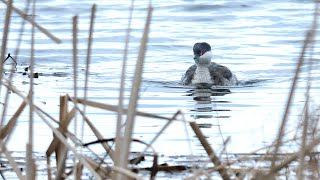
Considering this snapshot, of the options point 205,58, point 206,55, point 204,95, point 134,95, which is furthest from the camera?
point 205,58

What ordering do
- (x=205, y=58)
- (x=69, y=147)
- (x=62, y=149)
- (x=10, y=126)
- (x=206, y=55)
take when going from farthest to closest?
(x=205, y=58), (x=206, y=55), (x=10, y=126), (x=62, y=149), (x=69, y=147)

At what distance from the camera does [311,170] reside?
475cm

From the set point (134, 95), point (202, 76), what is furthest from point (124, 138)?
point (202, 76)

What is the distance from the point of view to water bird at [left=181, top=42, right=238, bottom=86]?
12.5 meters

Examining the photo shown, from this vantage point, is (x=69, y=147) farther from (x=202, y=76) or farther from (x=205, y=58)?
(x=205, y=58)

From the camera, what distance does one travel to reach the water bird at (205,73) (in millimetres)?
12547

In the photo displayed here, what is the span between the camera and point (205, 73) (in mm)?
13094

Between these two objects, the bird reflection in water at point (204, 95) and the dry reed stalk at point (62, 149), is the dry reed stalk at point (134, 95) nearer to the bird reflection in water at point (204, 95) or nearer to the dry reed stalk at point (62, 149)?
the dry reed stalk at point (62, 149)

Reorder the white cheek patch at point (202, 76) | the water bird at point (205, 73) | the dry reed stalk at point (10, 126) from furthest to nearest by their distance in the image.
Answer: the white cheek patch at point (202, 76), the water bird at point (205, 73), the dry reed stalk at point (10, 126)

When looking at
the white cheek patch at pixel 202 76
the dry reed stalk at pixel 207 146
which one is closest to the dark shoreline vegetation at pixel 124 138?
the dry reed stalk at pixel 207 146

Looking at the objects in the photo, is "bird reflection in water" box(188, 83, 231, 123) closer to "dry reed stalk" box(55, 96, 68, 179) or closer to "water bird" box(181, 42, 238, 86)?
"water bird" box(181, 42, 238, 86)

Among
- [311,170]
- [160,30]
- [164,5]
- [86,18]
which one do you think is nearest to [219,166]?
[311,170]

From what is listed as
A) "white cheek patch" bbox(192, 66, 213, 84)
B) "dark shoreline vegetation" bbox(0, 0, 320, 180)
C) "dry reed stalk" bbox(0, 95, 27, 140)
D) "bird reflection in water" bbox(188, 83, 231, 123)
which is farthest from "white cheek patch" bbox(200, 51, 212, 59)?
"dry reed stalk" bbox(0, 95, 27, 140)

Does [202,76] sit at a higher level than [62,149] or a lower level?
lower
